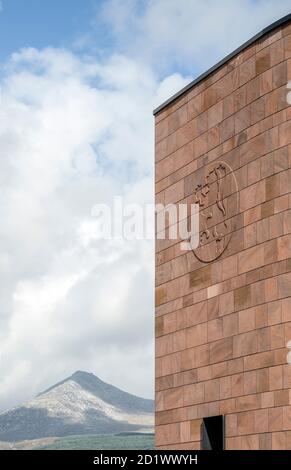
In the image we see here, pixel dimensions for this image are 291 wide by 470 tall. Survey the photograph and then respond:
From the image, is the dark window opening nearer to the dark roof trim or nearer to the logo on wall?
the logo on wall

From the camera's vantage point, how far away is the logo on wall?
26.5m

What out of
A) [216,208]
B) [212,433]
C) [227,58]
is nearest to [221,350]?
[212,433]

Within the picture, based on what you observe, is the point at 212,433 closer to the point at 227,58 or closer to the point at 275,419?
the point at 275,419

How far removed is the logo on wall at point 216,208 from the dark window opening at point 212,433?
4291 mm

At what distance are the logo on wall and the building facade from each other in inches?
1.2

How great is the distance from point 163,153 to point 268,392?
30.7ft

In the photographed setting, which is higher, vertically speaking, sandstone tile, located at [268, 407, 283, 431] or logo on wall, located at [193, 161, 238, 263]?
logo on wall, located at [193, 161, 238, 263]

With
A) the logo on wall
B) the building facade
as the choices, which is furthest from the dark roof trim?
the logo on wall

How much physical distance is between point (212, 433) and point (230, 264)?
4473 millimetres
